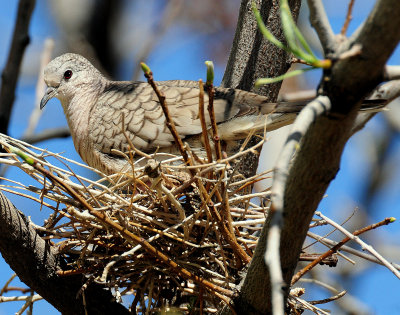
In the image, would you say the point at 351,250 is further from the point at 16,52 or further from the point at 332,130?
the point at 16,52

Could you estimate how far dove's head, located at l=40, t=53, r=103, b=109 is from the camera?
4527 millimetres

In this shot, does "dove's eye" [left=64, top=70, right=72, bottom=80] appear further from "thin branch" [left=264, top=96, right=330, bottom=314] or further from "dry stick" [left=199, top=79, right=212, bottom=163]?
"thin branch" [left=264, top=96, right=330, bottom=314]

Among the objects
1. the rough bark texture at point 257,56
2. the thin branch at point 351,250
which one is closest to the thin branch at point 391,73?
the thin branch at point 351,250

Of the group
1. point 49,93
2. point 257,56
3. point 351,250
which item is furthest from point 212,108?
point 49,93

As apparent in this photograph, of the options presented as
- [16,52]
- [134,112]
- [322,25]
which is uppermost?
[16,52]

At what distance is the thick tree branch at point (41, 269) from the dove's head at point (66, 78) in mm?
1828

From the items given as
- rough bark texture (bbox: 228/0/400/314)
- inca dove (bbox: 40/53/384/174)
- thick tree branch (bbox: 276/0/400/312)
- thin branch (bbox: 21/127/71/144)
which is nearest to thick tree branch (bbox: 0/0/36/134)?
inca dove (bbox: 40/53/384/174)

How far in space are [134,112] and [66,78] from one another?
1072 millimetres

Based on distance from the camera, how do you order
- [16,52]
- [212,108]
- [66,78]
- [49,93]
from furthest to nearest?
[66,78] < [49,93] < [16,52] < [212,108]

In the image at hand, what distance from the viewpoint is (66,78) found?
460 cm

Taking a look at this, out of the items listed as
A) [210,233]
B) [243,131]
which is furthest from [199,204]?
[243,131]

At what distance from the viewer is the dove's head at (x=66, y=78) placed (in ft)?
14.9

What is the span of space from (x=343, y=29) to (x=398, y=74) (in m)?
0.20

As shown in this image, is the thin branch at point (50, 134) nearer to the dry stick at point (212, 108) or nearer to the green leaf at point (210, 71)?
the dry stick at point (212, 108)
